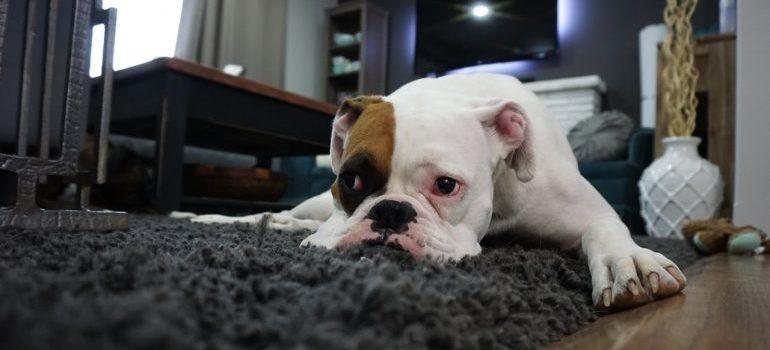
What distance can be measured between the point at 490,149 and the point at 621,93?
11.8 ft

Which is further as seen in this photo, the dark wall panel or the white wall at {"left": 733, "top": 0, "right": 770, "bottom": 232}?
the dark wall panel

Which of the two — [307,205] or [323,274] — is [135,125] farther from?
[323,274]

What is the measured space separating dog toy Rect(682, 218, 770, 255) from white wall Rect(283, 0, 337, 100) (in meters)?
4.06

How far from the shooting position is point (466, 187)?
0.85 metres

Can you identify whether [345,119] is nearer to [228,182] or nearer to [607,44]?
[228,182]

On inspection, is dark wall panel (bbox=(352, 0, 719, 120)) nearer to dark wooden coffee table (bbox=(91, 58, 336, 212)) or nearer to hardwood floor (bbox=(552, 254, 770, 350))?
dark wooden coffee table (bbox=(91, 58, 336, 212))

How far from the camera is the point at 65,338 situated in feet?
0.90

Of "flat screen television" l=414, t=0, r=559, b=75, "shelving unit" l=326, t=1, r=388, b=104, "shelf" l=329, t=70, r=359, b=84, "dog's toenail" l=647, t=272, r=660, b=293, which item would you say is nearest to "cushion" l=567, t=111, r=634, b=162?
"flat screen television" l=414, t=0, r=559, b=75

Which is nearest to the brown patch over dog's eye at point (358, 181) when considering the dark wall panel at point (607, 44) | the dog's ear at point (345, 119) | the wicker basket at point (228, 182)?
the dog's ear at point (345, 119)

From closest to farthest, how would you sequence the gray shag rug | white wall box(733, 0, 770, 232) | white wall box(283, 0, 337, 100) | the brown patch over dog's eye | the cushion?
the gray shag rug
the brown patch over dog's eye
white wall box(733, 0, 770, 232)
the cushion
white wall box(283, 0, 337, 100)

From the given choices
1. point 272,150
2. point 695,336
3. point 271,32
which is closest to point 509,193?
point 695,336

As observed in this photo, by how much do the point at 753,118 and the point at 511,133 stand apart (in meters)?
1.95

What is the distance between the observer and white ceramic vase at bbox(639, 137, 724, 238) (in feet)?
8.70

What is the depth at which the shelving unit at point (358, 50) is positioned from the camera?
4.96 m
